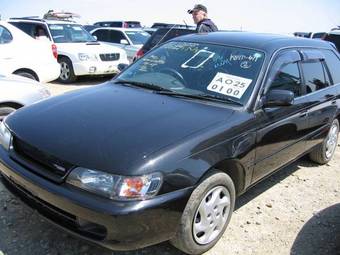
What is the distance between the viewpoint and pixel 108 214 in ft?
8.21

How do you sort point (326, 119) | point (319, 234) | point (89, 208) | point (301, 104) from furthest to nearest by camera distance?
point (326, 119) → point (301, 104) → point (319, 234) → point (89, 208)

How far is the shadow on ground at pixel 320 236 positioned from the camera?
11.1 ft

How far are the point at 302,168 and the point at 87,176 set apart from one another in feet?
11.3

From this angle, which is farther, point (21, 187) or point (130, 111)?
point (130, 111)

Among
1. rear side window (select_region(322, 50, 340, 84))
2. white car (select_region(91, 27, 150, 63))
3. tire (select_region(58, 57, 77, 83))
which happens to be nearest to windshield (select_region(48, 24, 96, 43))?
tire (select_region(58, 57, 77, 83))

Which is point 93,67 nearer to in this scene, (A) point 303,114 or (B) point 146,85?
(B) point 146,85

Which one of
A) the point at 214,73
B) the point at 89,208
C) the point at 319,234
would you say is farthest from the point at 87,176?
the point at 319,234

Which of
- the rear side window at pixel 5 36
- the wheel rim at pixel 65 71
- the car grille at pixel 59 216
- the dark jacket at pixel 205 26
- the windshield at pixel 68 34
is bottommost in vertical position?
the wheel rim at pixel 65 71

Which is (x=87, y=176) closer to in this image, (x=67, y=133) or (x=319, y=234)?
Result: (x=67, y=133)

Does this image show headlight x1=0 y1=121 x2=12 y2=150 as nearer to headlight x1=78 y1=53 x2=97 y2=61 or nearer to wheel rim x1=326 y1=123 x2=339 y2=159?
wheel rim x1=326 y1=123 x2=339 y2=159

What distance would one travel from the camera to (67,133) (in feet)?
9.64

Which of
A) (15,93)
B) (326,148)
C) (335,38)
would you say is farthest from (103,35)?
(326,148)

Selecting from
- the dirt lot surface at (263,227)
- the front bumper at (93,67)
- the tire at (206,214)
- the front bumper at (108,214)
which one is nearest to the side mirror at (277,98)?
the tire at (206,214)

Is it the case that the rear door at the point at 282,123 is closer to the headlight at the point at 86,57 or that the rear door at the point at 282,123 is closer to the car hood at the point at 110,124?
the car hood at the point at 110,124
